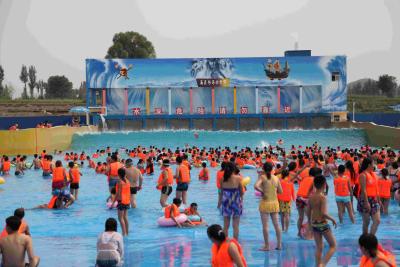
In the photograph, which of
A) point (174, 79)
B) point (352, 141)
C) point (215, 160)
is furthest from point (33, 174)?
point (174, 79)

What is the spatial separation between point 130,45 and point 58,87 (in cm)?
3069

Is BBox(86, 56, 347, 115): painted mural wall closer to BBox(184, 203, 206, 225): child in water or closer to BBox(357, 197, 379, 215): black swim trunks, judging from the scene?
BBox(184, 203, 206, 225): child in water

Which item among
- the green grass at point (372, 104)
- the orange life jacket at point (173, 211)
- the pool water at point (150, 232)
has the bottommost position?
the pool water at point (150, 232)

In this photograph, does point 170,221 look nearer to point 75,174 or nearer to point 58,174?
point 58,174

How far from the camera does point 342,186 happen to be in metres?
14.8

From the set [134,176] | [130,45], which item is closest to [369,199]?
[134,176]

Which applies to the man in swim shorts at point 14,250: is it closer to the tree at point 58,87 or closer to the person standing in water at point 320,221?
the person standing in water at point 320,221

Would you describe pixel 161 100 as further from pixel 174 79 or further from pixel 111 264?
pixel 111 264

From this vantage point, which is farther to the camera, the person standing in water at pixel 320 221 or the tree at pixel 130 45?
the tree at pixel 130 45

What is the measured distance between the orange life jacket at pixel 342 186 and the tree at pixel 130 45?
84.1 m

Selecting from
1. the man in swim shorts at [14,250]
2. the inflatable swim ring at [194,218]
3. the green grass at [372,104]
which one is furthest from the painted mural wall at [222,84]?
the man in swim shorts at [14,250]

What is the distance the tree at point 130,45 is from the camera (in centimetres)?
9750

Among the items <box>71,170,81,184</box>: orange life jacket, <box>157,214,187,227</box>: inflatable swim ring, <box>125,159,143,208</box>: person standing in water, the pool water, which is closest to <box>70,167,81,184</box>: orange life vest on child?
<box>71,170,81,184</box>: orange life jacket

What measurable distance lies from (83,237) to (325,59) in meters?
61.7
